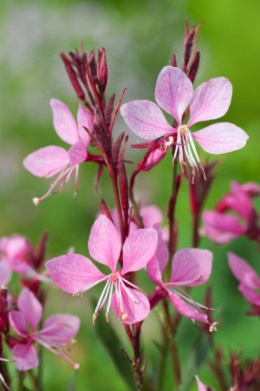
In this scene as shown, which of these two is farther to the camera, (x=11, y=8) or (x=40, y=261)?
(x=11, y=8)

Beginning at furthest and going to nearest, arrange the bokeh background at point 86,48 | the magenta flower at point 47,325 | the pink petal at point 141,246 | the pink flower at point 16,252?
the bokeh background at point 86,48
the pink flower at point 16,252
the magenta flower at point 47,325
the pink petal at point 141,246

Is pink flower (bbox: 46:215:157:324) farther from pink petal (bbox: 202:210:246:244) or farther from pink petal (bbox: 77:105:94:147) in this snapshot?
pink petal (bbox: 202:210:246:244)

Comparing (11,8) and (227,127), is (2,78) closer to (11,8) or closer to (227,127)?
(11,8)

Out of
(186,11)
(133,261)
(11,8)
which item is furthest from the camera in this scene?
(11,8)

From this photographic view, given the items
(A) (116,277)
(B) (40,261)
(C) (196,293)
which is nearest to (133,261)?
(A) (116,277)

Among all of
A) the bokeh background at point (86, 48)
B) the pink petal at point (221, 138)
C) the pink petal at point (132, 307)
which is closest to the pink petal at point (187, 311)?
the pink petal at point (132, 307)

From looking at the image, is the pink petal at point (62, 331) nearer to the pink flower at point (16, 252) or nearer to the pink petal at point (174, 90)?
the pink flower at point (16, 252)

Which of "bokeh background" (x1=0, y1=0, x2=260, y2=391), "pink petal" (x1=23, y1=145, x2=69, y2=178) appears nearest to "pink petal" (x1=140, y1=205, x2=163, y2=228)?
"pink petal" (x1=23, y1=145, x2=69, y2=178)
